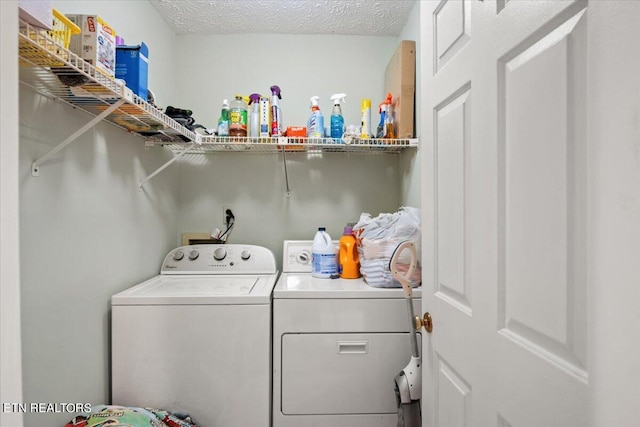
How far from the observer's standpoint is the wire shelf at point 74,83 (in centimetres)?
80

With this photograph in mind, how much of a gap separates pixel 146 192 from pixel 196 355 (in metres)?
0.97

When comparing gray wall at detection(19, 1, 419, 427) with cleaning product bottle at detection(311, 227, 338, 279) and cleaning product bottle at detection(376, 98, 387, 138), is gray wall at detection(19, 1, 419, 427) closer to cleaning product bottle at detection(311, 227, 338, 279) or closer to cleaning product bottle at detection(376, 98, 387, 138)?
cleaning product bottle at detection(376, 98, 387, 138)

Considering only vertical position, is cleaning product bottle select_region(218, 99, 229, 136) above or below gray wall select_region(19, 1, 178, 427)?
above

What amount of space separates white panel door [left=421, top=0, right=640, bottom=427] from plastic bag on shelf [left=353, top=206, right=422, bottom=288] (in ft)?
1.69

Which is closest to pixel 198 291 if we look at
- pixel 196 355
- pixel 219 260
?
pixel 196 355

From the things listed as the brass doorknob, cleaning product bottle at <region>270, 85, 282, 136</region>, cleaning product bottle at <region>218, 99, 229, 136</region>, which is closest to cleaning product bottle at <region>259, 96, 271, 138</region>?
cleaning product bottle at <region>270, 85, 282, 136</region>

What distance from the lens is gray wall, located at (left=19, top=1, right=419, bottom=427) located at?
1094 mm

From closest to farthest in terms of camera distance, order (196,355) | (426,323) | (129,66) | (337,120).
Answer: (426,323), (129,66), (196,355), (337,120)

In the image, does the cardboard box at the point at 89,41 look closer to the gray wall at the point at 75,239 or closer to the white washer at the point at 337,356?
the gray wall at the point at 75,239

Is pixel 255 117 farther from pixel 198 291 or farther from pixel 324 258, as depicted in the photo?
pixel 198 291

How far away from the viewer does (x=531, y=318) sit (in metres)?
0.63

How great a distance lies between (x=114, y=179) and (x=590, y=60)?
1762 mm

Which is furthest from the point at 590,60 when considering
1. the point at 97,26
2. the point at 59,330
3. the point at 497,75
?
the point at 59,330

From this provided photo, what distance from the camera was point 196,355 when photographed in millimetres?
1407
